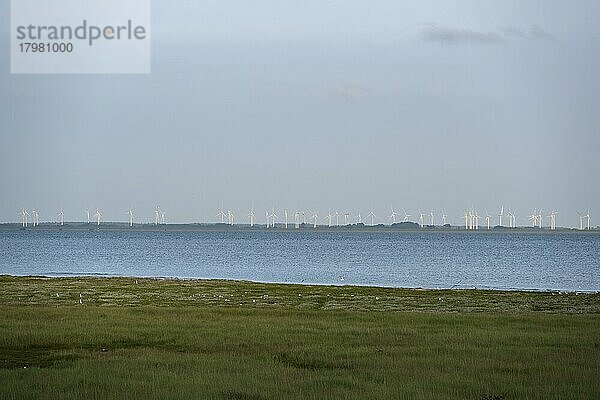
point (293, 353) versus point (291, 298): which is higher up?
point (293, 353)

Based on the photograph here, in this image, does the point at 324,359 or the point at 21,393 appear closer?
the point at 21,393

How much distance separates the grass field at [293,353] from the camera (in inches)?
703

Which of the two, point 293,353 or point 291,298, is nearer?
point 293,353

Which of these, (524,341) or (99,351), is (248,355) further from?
(524,341)

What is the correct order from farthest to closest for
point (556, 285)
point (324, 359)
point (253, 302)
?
point (556, 285)
point (253, 302)
point (324, 359)

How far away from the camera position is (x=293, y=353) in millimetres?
22812

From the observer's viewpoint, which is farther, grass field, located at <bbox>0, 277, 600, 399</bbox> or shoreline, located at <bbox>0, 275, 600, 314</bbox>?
shoreline, located at <bbox>0, 275, 600, 314</bbox>

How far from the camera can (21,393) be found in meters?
17.2

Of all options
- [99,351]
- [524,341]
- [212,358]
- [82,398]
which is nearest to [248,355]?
[212,358]

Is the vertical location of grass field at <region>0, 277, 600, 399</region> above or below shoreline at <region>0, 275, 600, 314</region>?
above

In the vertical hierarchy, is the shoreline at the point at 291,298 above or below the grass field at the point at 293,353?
below

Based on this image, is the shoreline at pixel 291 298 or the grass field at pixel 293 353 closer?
the grass field at pixel 293 353

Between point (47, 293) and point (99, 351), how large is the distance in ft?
81.6

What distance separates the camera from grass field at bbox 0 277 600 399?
17.8 meters
